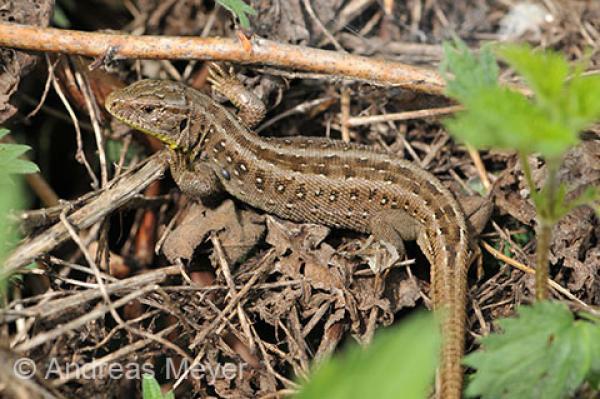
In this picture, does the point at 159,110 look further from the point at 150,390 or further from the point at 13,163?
the point at 150,390

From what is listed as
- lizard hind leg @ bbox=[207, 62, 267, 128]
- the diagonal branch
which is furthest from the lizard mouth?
lizard hind leg @ bbox=[207, 62, 267, 128]

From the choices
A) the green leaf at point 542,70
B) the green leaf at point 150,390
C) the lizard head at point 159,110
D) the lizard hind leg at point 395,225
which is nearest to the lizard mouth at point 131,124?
the lizard head at point 159,110

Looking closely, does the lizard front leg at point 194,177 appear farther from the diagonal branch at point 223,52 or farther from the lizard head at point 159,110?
the diagonal branch at point 223,52

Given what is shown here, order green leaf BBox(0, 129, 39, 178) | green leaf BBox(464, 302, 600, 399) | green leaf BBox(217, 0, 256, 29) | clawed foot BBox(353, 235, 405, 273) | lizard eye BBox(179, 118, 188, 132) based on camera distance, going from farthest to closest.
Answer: lizard eye BBox(179, 118, 188, 132), clawed foot BBox(353, 235, 405, 273), green leaf BBox(217, 0, 256, 29), green leaf BBox(0, 129, 39, 178), green leaf BBox(464, 302, 600, 399)

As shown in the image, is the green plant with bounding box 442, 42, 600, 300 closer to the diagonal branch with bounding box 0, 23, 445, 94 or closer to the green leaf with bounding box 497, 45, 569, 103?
the green leaf with bounding box 497, 45, 569, 103

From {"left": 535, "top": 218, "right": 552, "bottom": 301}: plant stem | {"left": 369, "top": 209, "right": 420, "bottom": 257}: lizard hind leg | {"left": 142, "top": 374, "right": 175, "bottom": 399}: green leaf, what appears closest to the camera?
{"left": 535, "top": 218, "right": 552, "bottom": 301}: plant stem

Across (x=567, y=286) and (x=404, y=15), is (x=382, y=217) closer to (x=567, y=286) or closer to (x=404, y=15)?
(x=567, y=286)

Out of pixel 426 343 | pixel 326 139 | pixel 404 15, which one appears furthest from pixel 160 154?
pixel 426 343
